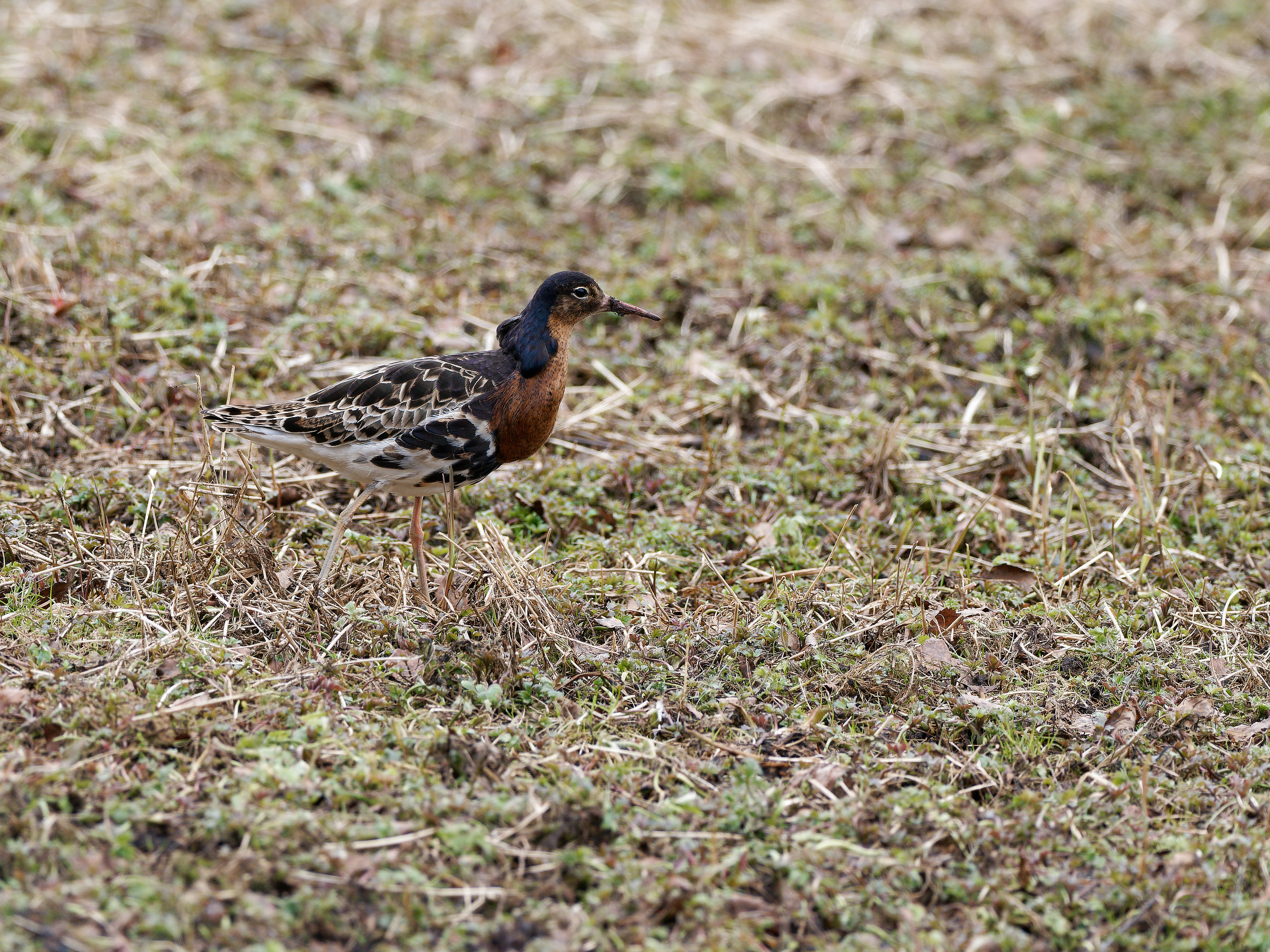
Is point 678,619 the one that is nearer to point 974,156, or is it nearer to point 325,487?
point 325,487

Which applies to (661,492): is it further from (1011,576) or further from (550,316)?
(1011,576)

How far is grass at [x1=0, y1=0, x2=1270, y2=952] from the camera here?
14.6 ft

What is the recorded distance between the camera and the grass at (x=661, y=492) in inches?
175

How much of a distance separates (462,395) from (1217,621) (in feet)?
12.2

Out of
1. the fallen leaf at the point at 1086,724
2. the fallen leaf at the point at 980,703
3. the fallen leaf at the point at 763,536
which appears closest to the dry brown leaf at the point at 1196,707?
the fallen leaf at the point at 1086,724

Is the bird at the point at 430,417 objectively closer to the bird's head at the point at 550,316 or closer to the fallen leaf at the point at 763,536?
the bird's head at the point at 550,316

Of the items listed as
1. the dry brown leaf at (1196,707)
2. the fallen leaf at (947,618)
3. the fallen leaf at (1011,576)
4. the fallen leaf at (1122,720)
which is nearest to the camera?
the fallen leaf at (1122,720)

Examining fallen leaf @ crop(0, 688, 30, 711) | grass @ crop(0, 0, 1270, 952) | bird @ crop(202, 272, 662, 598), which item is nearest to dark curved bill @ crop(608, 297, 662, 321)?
bird @ crop(202, 272, 662, 598)

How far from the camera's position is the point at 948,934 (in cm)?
434

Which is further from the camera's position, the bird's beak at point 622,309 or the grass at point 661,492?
the bird's beak at point 622,309

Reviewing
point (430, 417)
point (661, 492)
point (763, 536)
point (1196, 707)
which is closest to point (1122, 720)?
point (1196, 707)

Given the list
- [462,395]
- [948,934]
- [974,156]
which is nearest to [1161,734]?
[948,934]

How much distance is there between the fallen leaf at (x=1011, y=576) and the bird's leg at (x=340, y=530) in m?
2.99

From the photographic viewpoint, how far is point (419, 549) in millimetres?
5906
